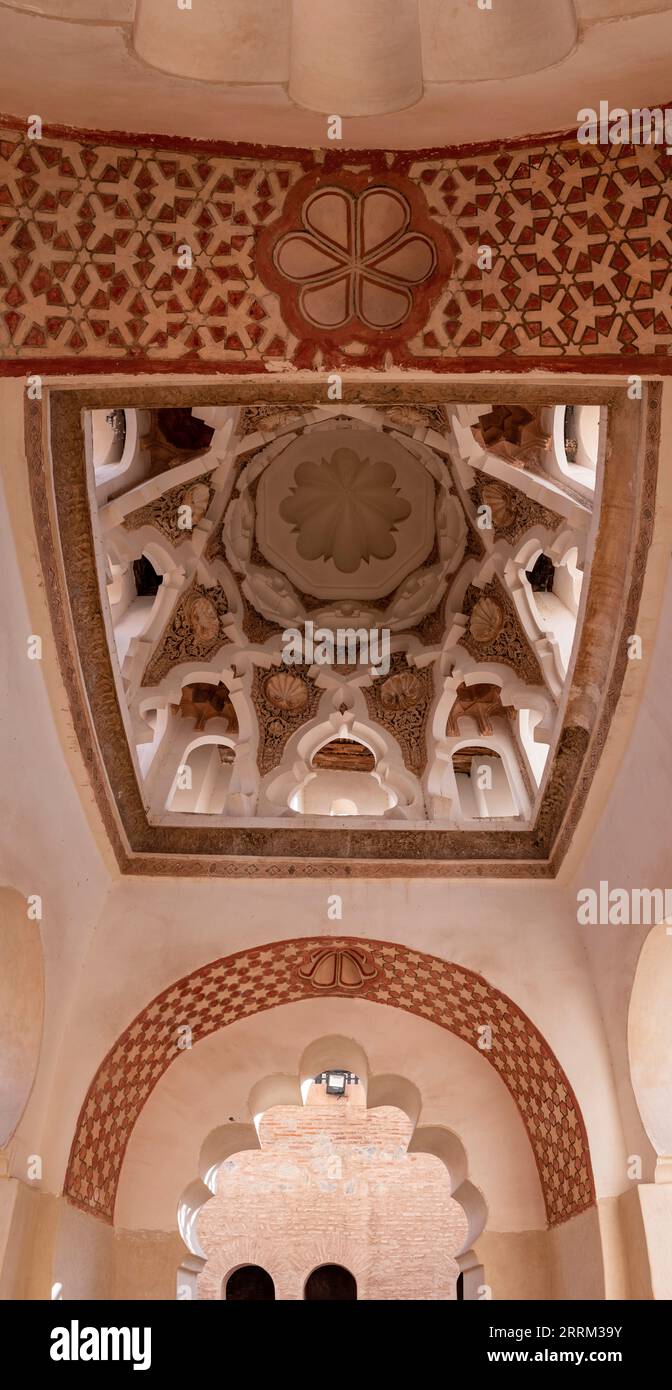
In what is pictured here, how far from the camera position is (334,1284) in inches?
428

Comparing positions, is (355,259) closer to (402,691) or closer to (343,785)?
(402,691)

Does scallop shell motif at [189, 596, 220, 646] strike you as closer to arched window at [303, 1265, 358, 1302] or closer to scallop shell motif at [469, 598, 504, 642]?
scallop shell motif at [469, 598, 504, 642]

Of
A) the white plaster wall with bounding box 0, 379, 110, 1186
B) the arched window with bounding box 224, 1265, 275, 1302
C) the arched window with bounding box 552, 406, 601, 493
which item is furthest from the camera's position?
the arched window with bounding box 224, 1265, 275, 1302

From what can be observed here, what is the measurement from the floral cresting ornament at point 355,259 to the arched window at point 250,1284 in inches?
383

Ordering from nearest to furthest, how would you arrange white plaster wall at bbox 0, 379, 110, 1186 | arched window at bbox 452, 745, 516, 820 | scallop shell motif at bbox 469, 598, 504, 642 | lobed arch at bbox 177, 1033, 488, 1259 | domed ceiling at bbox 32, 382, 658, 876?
white plaster wall at bbox 0, 379, 110, 1186 → domed ceiling at bbox 32, 382, 658, 876 → lobed arch at bbox 177, 1033, 488, 1259 → scallop shell motif at bbox 469, 598, 504, 642 → arched window at bbox 452, 745, 516, 820

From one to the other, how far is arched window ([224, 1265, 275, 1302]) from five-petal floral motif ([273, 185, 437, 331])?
9.77 meters

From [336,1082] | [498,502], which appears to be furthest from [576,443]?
[336,1082]

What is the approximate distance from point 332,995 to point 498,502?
9.84 feet

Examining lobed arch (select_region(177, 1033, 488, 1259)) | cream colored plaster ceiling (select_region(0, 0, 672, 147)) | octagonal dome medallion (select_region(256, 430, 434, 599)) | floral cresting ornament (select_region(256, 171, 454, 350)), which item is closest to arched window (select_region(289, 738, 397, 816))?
octagonal dome medallion (select_region(256, 430, 434, 599))

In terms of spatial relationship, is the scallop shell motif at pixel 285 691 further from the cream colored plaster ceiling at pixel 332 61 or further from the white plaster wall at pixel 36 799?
the cream colored plaster ceiling at pixel 332 61

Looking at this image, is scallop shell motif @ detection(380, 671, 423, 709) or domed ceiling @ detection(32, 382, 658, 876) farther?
scallop shell motif @ detection(380, 671, 423, 709)

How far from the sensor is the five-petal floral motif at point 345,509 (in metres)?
7.65

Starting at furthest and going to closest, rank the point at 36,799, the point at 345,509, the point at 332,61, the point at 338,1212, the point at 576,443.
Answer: the point at 338,1212, the point at 345,509, the point at 576,443, the point at 36,799, the point at 332,61

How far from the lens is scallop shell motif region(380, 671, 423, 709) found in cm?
→ 700
